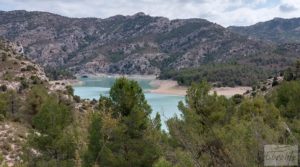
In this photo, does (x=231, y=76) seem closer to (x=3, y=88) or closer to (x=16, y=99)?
(x=3, y=88)

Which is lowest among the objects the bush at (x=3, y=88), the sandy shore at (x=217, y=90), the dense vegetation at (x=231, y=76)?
the sandy shore at (x=217, y=90)

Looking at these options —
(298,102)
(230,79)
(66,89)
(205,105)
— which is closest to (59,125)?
(205,105)

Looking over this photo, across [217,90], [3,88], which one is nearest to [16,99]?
[3,88]

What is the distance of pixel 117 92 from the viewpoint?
72.0 feet

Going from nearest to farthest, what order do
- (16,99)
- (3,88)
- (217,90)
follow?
(16,99) → (3,88) → (217,90)

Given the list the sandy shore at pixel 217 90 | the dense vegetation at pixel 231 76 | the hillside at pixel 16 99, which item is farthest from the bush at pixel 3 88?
the dense vegetation at pixel 231 76

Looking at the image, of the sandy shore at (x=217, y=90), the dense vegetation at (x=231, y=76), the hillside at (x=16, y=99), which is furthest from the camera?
the dense vegetation at (x=231, y=76)

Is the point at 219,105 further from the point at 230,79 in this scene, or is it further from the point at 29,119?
the point at 230,79

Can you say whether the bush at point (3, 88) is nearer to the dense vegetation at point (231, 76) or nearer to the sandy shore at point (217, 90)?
the sandy shore at point (217, 90)

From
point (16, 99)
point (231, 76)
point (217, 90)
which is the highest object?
point (16, 99)

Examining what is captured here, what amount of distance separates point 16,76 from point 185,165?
172 ft

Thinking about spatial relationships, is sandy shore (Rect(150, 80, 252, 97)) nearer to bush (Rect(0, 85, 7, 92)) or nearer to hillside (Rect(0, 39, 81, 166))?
hillside (Rect(0, 39, 81, 166))

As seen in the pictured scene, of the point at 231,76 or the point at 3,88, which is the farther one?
the point at 231,76

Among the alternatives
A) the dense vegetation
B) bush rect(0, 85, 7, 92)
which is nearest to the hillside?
bush rect(0, 85, 7, 92)
